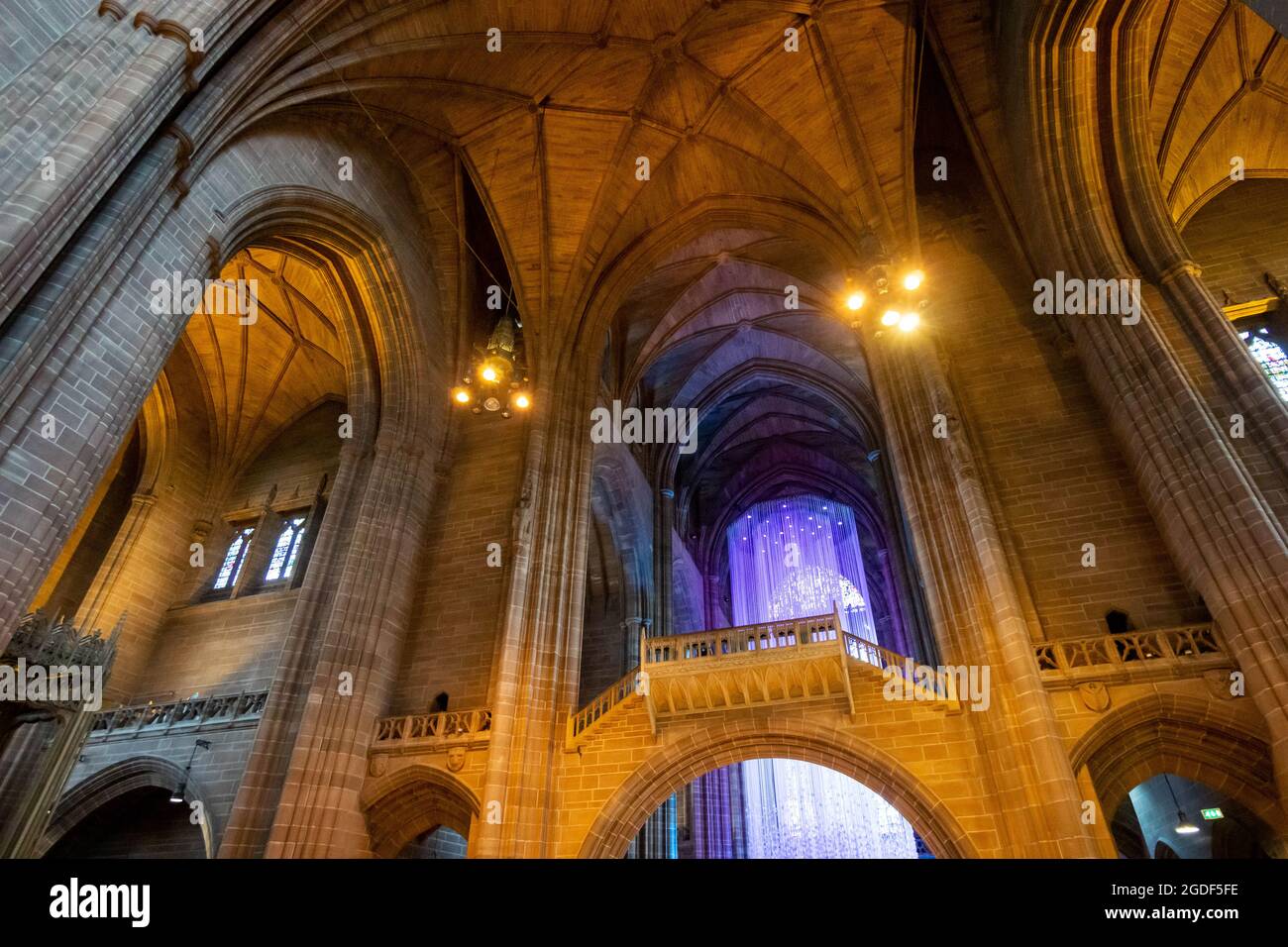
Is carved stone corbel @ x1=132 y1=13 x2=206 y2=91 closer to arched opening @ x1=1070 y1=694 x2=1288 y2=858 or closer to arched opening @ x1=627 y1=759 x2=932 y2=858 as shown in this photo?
arched opening @ x1=1070 y1=694 x2=1288 y2=858

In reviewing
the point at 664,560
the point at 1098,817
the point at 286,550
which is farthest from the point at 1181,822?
the point at 286,550

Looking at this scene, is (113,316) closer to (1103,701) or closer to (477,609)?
(477,609)

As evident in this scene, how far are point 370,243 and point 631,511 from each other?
969 cm

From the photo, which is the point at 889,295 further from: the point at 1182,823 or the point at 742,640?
the point at 1182,823

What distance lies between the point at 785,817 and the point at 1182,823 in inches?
386

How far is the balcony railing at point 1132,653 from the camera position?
28.2 ft

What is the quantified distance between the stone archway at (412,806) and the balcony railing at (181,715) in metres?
4.29

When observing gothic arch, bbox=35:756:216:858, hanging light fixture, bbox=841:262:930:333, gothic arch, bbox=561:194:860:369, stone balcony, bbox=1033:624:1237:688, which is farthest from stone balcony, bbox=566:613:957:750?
gothic arch, bbox=35:756:216:858

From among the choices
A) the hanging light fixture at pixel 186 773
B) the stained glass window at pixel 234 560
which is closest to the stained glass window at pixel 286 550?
the stained glass window at pixel 234 560

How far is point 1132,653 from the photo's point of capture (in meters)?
9.16

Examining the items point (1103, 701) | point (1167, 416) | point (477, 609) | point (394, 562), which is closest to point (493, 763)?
point (477, 609)

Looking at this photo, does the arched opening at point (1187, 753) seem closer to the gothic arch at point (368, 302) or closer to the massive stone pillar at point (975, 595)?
the massive stone pillar at point (975, 595)

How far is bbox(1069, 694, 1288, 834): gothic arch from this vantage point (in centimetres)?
831

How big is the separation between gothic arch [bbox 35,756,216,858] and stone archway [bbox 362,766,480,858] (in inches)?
174
